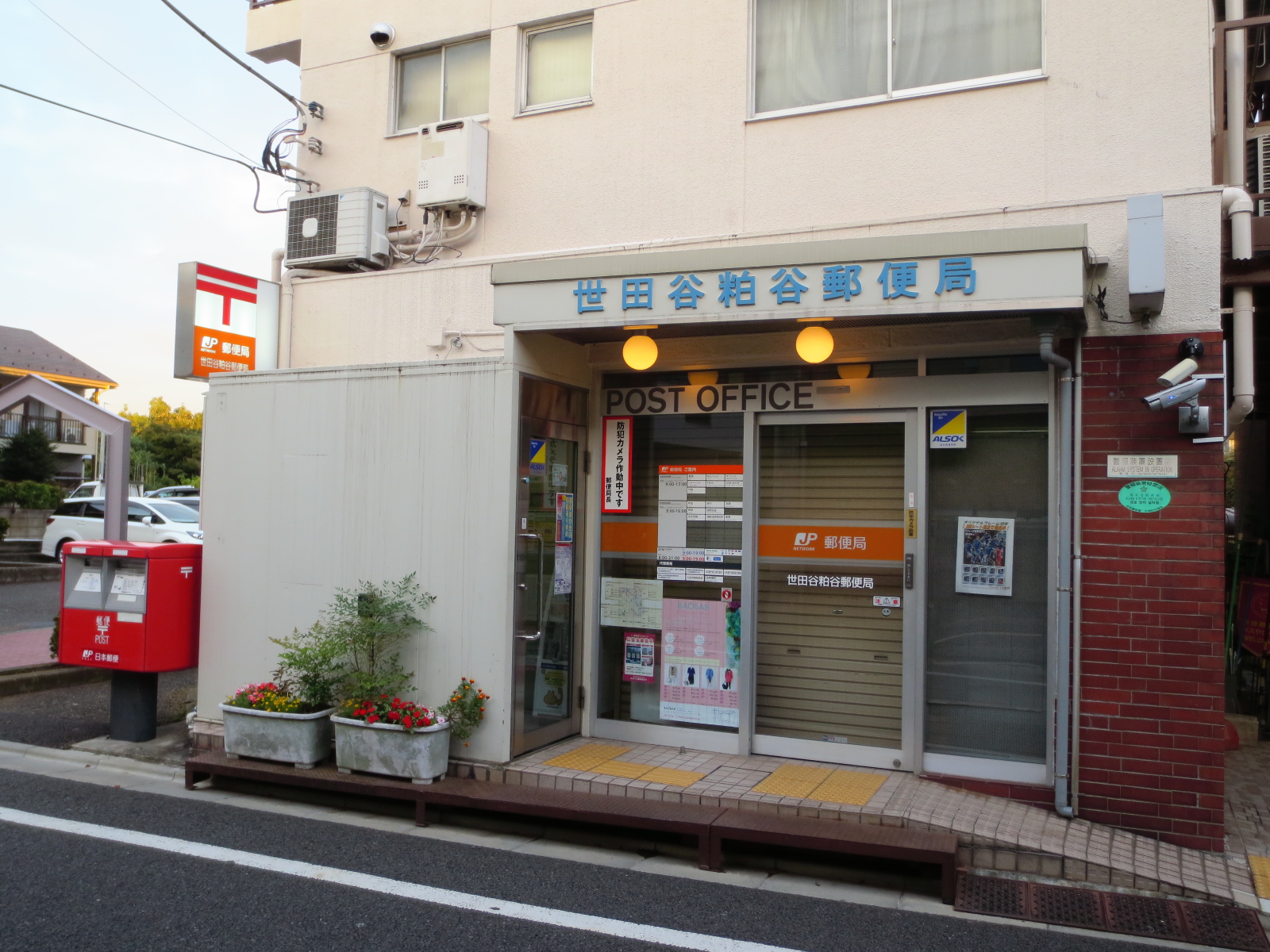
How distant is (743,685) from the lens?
705 cm

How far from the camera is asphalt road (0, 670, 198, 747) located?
8.26 metres

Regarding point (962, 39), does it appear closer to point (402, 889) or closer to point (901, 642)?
point (901, 642)

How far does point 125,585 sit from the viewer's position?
25.5 ft

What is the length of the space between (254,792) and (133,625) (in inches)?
71.1

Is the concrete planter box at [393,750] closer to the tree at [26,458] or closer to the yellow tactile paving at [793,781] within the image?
the yellow tactile paving at [793,781]

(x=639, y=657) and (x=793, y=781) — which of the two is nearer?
(x=793, y=781)

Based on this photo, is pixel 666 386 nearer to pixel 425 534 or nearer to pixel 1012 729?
pixel 425 534

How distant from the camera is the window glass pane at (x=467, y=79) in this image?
8484 mm

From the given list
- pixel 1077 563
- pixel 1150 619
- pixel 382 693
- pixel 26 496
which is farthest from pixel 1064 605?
pixel 26 496

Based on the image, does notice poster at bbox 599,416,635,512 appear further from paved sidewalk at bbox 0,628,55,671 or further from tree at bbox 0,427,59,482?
tree at bbox 0,427,59,482

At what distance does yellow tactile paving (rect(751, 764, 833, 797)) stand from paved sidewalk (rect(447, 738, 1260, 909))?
1cm

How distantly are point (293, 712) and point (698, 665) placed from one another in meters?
2.98

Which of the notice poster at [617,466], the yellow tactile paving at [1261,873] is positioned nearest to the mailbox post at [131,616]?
the notice poster at [617,466]

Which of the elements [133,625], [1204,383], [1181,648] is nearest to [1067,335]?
[1204,383]
